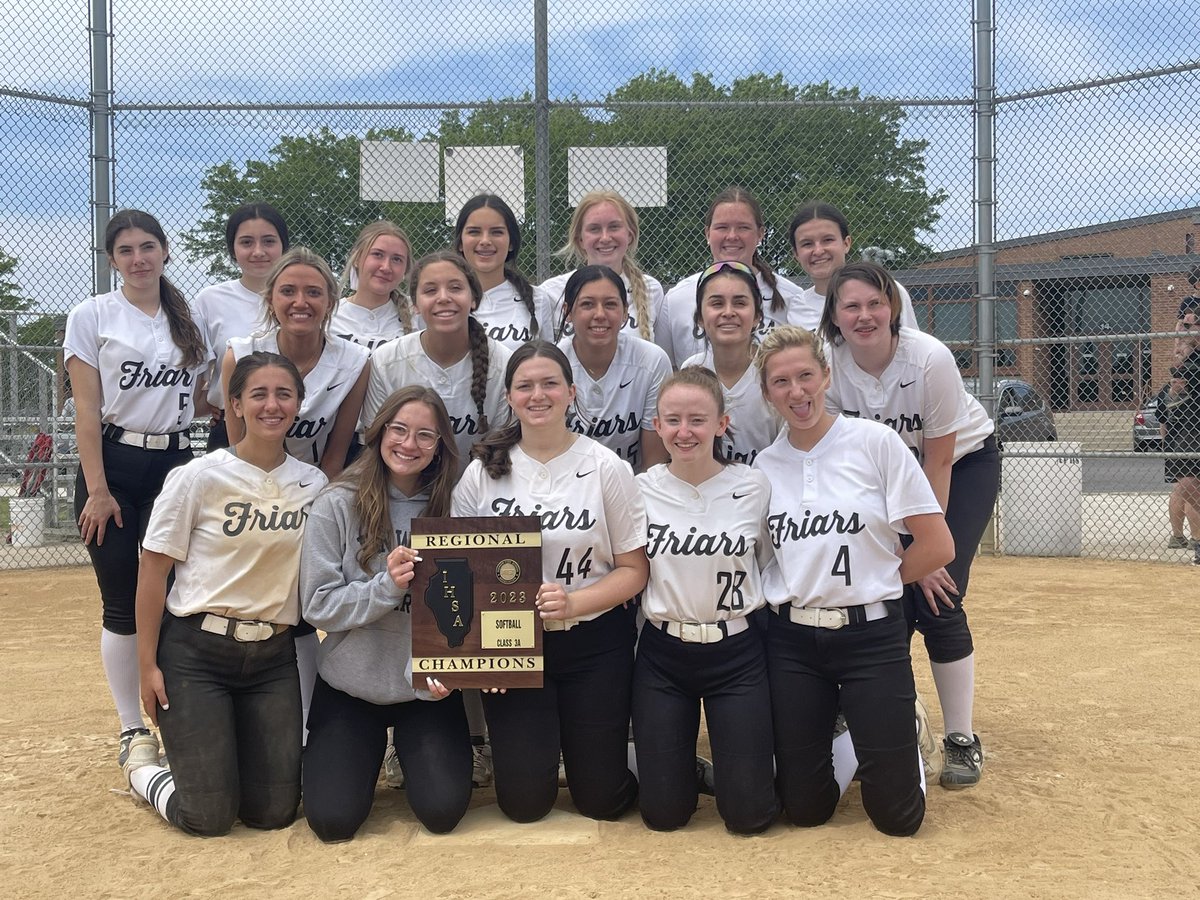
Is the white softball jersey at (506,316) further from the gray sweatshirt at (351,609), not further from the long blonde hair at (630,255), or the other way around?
the gray sweatshirt at (351,609)

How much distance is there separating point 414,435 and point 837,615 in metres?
1.42

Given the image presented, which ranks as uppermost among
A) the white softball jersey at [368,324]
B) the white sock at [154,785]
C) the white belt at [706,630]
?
the white softball jersey at [368,324]

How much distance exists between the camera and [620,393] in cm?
425

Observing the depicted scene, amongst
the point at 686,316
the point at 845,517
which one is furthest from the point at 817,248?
the point at 845,517

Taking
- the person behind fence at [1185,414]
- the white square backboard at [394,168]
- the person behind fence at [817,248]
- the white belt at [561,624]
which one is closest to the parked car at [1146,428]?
the person behind fence at [1185,414]

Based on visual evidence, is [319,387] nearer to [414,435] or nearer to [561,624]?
[414,435]

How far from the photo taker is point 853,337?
3889 mm

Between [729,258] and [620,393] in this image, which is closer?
[620,393]

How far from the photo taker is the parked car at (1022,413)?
9250 mm

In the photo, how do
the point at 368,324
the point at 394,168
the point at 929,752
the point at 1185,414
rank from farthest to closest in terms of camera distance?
1. the point at 1185,414
2. the point at 394,168
3. the point at 368,324
4. the point at 929,752

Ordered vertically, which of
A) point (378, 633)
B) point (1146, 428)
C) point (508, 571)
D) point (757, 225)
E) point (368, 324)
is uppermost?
point (757, 225)

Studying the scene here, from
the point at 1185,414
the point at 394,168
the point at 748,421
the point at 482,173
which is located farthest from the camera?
the point at 1185,414

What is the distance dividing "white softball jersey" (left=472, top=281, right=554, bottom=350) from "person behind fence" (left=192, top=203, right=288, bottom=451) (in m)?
0.88

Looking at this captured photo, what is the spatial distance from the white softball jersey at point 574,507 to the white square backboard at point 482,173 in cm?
370
